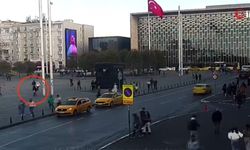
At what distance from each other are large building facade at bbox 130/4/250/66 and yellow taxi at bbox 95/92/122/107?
124m

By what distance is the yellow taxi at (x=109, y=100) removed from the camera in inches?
1491

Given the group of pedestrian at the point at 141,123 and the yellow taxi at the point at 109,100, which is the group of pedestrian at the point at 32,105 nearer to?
the yellow taxi at the point at 109,100

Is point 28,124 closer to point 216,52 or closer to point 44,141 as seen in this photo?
point 44,141

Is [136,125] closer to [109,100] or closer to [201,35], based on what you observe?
[109,100]

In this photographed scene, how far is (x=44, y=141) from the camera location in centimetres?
2152

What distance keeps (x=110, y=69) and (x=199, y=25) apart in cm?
11676

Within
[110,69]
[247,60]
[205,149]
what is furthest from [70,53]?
[205,149]

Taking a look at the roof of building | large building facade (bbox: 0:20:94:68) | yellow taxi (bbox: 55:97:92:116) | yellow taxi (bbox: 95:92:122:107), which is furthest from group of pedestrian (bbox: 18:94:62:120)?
large building facade (bbox: 0:20:94:68)

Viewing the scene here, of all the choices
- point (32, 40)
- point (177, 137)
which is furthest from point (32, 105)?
point (32, 40)

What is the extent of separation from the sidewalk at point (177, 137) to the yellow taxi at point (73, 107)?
25.0 ft

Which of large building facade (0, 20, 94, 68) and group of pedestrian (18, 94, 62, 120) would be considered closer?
group of pedestrian (18, 94, 62, 120)

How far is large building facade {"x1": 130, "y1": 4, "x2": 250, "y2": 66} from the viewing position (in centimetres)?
16212

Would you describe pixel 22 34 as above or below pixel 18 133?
above

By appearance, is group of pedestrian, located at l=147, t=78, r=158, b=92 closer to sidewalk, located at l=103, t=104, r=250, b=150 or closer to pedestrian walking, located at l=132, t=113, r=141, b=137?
sidewalk, located at l=103, t=104, r=250, b=150
